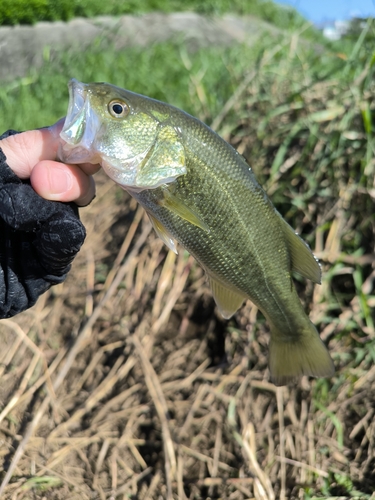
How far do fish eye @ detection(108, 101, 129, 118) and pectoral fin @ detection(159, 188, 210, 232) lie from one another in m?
0.28

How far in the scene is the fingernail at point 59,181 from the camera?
1.64 metres

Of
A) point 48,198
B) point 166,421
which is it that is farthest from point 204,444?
point 48,198

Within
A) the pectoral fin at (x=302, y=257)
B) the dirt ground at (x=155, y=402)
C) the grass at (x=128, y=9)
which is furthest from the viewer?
the grass at (x=128, y=9)

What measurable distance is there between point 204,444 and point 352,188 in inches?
71.8

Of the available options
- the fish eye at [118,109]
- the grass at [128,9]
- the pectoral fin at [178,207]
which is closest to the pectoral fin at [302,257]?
the pectoral fin at [178,207]

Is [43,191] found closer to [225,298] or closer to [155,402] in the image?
[225,298]

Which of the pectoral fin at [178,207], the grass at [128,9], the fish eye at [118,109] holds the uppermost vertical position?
the fish eye at [118,109]

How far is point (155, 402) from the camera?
3.17 metres

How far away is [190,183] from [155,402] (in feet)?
5.95

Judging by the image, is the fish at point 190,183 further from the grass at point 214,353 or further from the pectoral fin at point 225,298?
the grass at point 214,353

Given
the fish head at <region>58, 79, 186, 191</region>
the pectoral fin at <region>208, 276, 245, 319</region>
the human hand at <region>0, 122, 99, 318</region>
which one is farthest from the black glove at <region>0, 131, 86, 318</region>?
the pectoral fin at <region>208, 276, 245, 319</region>

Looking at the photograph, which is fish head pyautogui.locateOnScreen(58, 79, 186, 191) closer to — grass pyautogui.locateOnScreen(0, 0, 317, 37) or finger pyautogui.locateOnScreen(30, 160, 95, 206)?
finger pyautogui.locateOnScreen(30, 160, 95, 206)

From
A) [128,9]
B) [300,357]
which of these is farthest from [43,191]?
[128,9]

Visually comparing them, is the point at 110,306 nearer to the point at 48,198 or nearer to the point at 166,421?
the point at 166,421
